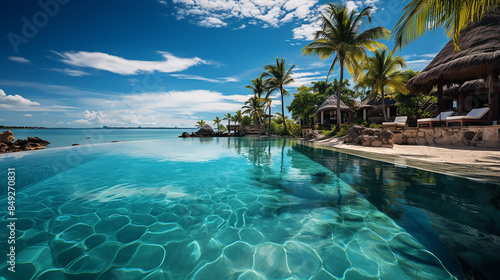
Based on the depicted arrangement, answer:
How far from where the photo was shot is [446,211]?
10.0ft

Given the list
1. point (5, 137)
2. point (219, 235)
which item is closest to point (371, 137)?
point (219, 235)

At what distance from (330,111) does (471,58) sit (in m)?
14.7

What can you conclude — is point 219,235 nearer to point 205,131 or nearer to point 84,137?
point 205,131

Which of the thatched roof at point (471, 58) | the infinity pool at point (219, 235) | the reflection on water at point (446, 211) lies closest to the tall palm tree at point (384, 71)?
the thatched roof at point (471, 58)

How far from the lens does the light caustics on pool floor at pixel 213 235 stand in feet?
6.65

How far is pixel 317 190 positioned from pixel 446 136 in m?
9.54

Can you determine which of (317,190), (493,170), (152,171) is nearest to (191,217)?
(317,190)

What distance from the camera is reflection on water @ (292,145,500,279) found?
6.68 ft

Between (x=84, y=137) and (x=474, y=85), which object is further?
(x=84, y=137)

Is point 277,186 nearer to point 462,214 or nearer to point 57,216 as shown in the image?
point 462,214

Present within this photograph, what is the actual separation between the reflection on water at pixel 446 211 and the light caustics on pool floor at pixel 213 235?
234 millimetres

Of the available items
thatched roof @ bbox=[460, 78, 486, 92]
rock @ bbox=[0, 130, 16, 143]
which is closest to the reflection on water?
thatched roof @ bbox=[460, 78, 486, 92]

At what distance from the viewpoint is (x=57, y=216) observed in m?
3.31

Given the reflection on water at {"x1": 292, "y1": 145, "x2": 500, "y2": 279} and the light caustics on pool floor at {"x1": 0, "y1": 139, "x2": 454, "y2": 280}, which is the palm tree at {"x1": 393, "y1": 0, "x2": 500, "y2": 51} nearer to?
the reflection on water at {"x1": 292, "y1": 145, "x2": 500, "y2": 279}
